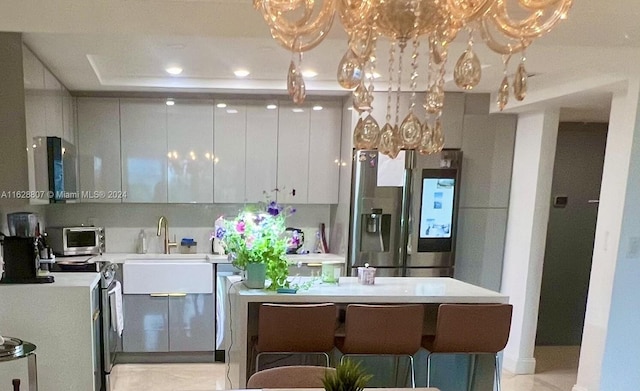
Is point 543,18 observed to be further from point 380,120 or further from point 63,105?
point 63,105

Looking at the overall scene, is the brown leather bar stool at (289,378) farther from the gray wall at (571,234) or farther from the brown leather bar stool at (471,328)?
the gray wall at (571,234)

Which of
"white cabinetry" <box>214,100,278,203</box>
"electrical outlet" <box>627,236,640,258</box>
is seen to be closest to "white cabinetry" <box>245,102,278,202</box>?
"white cabinetry" <box>214,100,278,203</box>

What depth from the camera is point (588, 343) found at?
290cm

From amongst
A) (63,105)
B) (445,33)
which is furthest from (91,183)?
(445,33)

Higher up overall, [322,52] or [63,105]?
[322,52]

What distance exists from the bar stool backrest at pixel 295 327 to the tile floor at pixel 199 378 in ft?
4.46

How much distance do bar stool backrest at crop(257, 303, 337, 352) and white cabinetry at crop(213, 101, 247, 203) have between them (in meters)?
1.90

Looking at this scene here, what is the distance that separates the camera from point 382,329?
2314mm

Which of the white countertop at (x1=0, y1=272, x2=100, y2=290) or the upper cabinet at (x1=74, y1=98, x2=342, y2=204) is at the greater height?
the upper cabinet at (x1=74, y1=98, x2=342, y2=204)

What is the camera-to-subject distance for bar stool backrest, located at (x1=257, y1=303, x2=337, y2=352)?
2234 mm

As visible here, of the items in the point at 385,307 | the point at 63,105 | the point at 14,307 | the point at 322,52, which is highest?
the point at 322,52

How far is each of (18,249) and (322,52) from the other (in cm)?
223

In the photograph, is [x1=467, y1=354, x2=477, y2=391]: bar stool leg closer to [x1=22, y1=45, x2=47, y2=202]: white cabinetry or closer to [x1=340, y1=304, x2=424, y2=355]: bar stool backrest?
[x1=340, y1=304, x2=424, y2=355]: bar stool backrest

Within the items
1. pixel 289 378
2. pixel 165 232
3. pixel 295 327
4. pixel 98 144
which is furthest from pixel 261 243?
pixel 98 144
